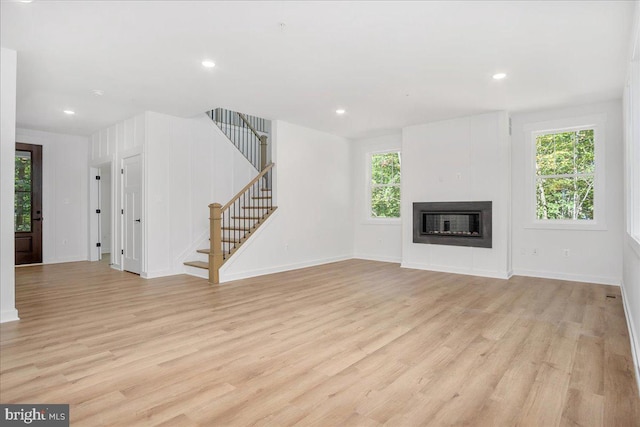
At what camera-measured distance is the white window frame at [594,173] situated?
5.14 m

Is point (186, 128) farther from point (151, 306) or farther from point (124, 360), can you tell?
point (124, 360)

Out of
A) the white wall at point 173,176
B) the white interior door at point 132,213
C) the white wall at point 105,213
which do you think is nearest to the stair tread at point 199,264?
the white wall at point 173,176

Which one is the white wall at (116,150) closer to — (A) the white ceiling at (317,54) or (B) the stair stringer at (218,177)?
(A) the white ceiling at (317,54)

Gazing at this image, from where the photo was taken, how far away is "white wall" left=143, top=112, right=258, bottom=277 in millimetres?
5715

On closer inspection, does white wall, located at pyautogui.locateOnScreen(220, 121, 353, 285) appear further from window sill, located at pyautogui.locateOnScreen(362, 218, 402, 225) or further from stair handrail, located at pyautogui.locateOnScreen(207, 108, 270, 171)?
stair handrail, located at pyautogui.locateOnScreen(207, 108, 270, 171)

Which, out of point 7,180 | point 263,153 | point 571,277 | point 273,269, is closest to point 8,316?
point 7,180

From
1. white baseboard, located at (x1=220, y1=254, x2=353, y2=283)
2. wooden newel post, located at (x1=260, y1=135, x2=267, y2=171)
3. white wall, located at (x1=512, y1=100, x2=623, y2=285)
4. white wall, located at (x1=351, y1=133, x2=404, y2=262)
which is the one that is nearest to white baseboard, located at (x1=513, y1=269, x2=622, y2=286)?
white wall, located at (x1=512, y1=100, x2=623, y2=285)

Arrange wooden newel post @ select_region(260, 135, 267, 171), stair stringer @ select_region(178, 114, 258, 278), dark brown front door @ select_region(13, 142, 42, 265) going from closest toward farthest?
stair stringer @ select_region(178, 114, 258, 278)
dark brown front door @ select_region(13, 142, 42, 265)
wooden newel post @ select_region(260, 135, 267, 171)

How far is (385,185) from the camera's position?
7660 mm

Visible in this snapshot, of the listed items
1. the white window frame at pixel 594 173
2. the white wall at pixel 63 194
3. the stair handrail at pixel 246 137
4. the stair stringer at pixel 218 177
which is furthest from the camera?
the stair handrail at pixel 246 137

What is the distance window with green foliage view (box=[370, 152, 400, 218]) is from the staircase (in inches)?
95.2

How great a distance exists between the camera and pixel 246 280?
545cm

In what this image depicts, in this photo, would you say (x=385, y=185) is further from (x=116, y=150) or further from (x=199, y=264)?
(x=116, y=150)

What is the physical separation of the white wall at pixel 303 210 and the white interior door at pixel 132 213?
1.82 metres
